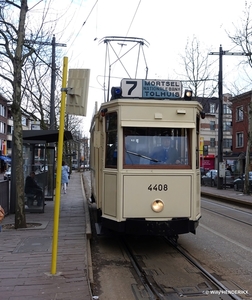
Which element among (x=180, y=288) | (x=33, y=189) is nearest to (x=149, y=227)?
(x=180, y=288)

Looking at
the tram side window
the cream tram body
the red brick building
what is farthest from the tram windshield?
the red brick building

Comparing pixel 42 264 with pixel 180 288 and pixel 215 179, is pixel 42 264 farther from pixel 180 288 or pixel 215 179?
pixel 215 179

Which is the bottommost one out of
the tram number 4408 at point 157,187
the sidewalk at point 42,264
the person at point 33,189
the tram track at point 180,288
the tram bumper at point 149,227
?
the tram track at point 180,288

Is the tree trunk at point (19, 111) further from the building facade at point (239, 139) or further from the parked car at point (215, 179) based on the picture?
the building facade at point (239, 139)

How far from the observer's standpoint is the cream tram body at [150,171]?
7477 millimetres

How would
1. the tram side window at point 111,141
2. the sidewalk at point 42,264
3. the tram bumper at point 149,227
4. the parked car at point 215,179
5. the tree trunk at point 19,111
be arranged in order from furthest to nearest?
the parked car at point 215,179
the tree trunk at point 19,111
the tram side window at point 111,141
the tram bumper at point 149,227
the sidewalk at point 42,264

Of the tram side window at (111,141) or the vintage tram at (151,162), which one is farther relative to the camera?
the tram side window at (111,141)

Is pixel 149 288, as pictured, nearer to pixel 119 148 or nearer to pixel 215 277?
pixel 215 277

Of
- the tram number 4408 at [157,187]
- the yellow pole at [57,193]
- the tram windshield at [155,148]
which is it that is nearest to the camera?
the yellow pole at [57,193]

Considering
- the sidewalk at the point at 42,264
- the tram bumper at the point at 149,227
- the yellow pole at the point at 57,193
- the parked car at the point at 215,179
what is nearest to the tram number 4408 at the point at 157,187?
the tram bumper at the point at 149,227

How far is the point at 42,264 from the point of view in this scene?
21.3 ft

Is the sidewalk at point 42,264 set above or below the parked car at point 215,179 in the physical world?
below

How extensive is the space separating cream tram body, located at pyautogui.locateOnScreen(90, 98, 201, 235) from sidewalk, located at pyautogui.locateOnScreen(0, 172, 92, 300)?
107 cm

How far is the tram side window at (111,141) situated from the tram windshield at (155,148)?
26 cm
